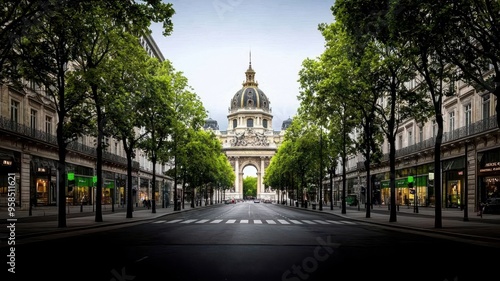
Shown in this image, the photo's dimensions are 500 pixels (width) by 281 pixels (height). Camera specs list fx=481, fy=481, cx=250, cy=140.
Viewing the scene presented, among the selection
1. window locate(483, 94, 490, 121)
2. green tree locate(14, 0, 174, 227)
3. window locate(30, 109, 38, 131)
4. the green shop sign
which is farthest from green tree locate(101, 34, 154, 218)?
the green shop sign

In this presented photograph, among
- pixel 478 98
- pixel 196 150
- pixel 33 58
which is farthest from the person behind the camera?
pixel 196 150

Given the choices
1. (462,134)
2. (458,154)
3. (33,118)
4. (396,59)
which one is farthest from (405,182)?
(33,118)

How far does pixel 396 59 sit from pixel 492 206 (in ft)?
54.2

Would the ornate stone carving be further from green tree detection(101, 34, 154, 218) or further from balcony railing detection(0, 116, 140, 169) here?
green tree detection(101, 34, 154, 218)

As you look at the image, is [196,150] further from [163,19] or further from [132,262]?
[132,262]

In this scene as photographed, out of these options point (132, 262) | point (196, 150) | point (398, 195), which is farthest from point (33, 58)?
point (398, 195)

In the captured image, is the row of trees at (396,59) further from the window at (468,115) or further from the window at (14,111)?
the window at (14,111)

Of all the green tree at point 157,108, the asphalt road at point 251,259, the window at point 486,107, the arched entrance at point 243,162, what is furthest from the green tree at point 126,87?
the arched entrance at point 243,162

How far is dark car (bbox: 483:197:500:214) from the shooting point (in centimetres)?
3491

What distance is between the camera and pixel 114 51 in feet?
94.7

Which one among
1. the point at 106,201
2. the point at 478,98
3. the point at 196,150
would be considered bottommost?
the point at 106,201

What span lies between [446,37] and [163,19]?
34.3 feet

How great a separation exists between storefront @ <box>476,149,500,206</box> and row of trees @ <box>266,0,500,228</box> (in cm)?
623

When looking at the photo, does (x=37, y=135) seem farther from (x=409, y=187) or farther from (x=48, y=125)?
(x=409, y=187)
